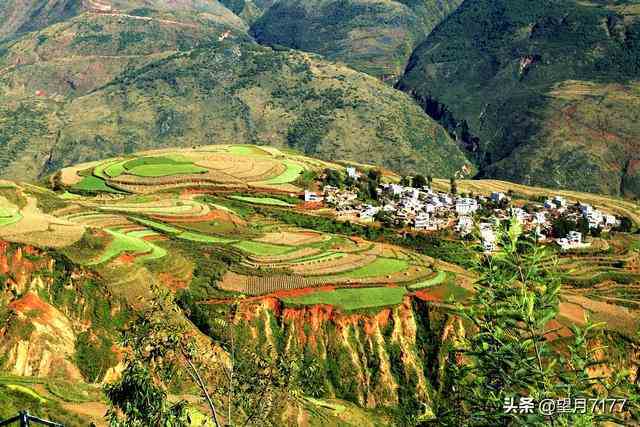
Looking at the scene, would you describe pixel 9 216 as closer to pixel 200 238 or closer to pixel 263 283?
pixel 200 238

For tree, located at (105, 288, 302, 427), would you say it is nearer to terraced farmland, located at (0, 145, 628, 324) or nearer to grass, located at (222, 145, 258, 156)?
terraced farmland, located at (0, 145, 628, 324)

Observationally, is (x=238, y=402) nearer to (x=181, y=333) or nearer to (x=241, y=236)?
(x=181, y=333)

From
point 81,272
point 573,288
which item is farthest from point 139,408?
point 573,288

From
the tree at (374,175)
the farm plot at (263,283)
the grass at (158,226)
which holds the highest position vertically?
the farm plot at (263,283)

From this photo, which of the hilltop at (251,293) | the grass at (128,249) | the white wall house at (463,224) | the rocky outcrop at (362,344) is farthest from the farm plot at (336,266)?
the white wall house at (463,224)

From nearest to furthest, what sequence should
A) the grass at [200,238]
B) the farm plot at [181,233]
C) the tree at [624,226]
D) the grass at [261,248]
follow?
the grass at [261,248], the grass at [200,238], the farm plot at [181,233], the tree at [624,226]

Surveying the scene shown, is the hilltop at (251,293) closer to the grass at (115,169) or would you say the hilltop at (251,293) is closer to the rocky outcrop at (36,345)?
the rocky outcrop at (36,345)

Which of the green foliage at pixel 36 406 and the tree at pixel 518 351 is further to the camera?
the green foliage at pixel 36 406
